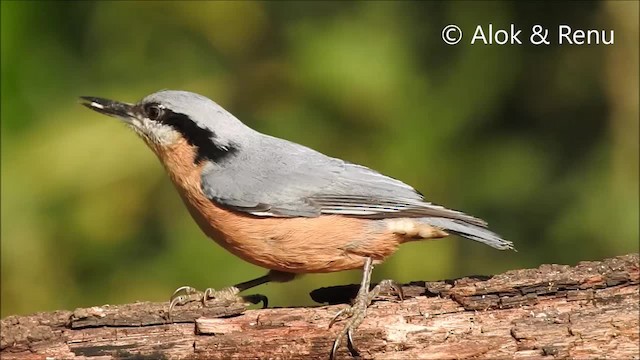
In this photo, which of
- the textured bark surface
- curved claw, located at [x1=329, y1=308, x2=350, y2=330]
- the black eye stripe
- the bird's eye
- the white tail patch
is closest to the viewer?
the textured bark surface

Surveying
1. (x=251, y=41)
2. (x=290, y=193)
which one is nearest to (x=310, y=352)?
(x=290, y=193)

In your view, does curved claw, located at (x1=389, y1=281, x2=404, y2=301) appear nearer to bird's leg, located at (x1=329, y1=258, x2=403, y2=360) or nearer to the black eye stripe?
bird's leg, located at (x1=329, y1=258, x2=403, y2=360)

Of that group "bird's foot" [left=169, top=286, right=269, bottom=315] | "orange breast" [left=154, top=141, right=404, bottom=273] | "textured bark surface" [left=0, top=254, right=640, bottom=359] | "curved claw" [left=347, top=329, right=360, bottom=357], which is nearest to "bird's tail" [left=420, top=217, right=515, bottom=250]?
"orange breast" [left=154, top=141, right=404, bottom=273]

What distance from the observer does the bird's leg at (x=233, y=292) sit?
3936 mm

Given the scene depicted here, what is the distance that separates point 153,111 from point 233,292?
34.6 inches

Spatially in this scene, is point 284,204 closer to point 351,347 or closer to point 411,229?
point 411,229

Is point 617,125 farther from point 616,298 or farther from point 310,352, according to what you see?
point 310,352

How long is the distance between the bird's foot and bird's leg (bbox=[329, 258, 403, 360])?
0.47 m

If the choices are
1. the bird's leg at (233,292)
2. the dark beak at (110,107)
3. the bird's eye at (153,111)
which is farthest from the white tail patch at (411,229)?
the dark beak at (110,107)

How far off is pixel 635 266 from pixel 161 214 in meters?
2.35

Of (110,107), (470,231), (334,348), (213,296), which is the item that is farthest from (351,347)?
(110,107)

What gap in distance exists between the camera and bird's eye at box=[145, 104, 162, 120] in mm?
4211

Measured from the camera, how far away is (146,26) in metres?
4.88

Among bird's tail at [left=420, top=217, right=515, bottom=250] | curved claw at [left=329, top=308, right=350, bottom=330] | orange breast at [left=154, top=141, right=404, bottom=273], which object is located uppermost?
bird's tail at [left=420, top=217, right=515, bottom=250]
